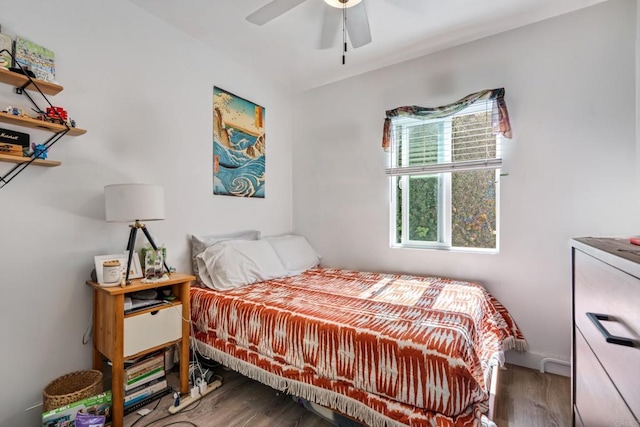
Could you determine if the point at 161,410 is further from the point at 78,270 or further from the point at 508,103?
the point at 508,103

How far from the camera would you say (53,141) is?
65.8 inches

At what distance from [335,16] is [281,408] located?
2442mm

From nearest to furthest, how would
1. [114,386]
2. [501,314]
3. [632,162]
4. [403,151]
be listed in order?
[114,386] → [632,162] → [501,314] → [403,151]

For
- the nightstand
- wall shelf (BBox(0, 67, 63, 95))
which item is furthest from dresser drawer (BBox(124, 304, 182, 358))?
wall shelf (BBox(0, 67, 63, 95))

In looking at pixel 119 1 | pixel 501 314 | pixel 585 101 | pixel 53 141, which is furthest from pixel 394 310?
pixel 119 1

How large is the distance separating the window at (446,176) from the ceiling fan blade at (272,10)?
142 cm

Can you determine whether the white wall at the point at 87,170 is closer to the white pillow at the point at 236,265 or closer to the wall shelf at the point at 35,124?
the wall shelf at the point at 35,124

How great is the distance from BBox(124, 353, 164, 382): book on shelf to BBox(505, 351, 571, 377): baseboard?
8.34 ft

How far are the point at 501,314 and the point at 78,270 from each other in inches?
116

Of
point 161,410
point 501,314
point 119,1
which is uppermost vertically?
point 119,1

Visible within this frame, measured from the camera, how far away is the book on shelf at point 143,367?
171 cm

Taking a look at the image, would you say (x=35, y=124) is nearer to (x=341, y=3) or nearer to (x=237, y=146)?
(x=237, y=146)

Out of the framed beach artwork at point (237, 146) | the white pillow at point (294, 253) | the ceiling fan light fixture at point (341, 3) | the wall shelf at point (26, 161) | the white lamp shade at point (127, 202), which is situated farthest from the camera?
the white pillow at point (294, 253)

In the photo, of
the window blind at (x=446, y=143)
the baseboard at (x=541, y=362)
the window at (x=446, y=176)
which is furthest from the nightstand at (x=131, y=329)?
the baseboard at (x=541, y=362)
